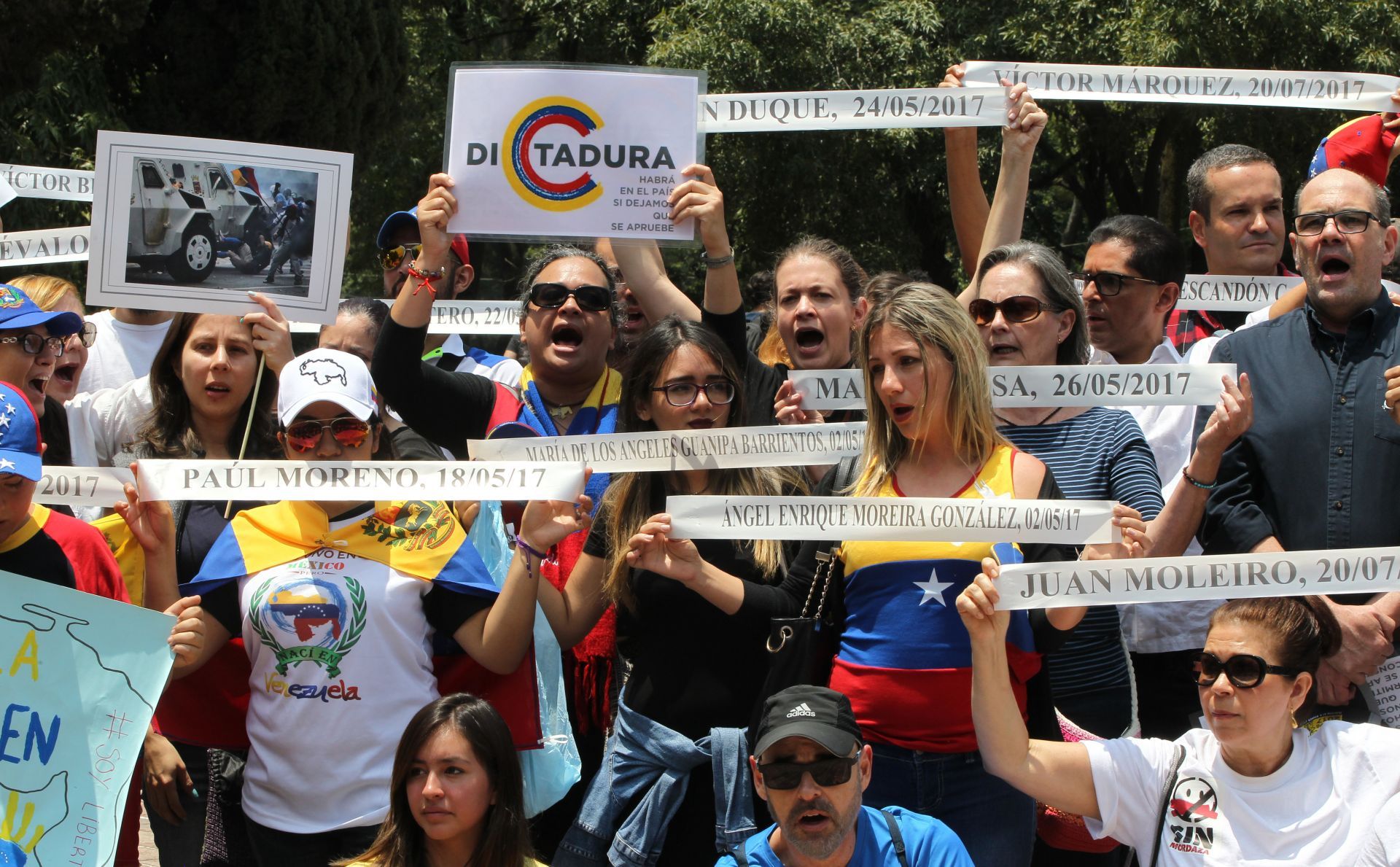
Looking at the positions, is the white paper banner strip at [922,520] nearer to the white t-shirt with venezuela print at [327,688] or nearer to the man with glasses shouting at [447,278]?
the white t-shirt with venezuela print at [327,688]

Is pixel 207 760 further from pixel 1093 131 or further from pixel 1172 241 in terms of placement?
pixel 1093 131

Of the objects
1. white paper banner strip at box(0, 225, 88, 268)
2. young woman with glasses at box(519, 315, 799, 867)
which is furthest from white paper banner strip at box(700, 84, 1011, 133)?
white paper banner strip at box(0, 225, 88, 268)

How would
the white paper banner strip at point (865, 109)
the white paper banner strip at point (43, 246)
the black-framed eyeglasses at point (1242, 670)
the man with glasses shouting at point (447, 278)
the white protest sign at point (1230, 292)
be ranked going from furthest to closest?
the white paper banner strip at point (43, 246), the man with glasses shouting at point (447, 278), the white protest sign at point (1230, 292), the white paper banner strip at point (865, 109), the black-framed eyeglasses at point (1242, 670)

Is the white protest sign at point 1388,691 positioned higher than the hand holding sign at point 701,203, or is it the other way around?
the hand holding sign at point 701,203

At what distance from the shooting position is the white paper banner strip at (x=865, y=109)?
4.75 m

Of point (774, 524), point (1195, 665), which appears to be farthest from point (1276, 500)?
point (774, 524)

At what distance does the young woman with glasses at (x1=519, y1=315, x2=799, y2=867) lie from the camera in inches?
155

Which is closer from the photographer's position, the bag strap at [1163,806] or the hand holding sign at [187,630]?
the bag strap at [1163,806]

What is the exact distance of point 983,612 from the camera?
11.3 ft

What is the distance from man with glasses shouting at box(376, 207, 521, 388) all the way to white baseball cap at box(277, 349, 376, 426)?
4.22ft

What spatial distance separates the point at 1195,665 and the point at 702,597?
1.25 metres

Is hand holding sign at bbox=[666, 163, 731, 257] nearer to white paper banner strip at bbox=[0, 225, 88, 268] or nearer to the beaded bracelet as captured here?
the beaded bracelet

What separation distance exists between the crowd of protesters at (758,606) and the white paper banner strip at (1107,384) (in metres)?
0.10

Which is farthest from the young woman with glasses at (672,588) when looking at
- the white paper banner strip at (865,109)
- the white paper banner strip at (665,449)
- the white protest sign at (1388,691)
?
the white protest sign at (1388,691)
